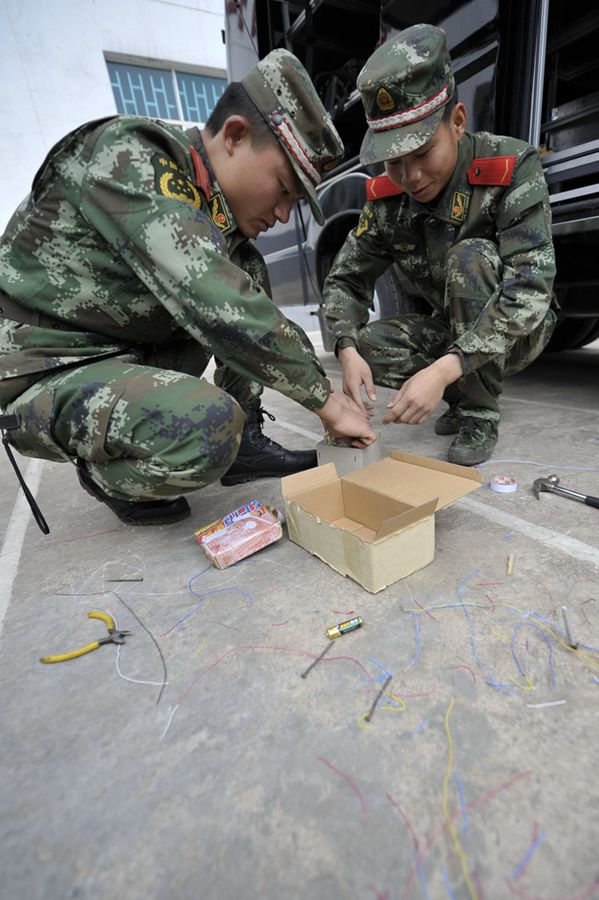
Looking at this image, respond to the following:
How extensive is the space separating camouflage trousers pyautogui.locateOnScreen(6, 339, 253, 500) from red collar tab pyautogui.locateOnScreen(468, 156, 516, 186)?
1.19m

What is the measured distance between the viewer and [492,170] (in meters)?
1.57

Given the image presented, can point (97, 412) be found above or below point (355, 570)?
above

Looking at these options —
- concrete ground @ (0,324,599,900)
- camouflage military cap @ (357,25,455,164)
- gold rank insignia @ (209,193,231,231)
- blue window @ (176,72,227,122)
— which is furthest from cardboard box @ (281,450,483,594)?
blue window @ (176,72,227,122)

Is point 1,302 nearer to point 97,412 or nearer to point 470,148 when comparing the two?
point 97,412

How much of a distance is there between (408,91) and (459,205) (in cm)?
41

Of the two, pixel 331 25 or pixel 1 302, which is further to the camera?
pixel 331 25

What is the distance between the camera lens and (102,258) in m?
1.15

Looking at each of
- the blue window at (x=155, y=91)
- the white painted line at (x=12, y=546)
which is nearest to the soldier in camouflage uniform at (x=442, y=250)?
the white painted line at (x=12, y=546)

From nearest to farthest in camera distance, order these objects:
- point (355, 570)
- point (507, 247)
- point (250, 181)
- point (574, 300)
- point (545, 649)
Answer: point (545, 649) → point (355, 570) → point (250, 181) → point (507, 247) → point (574, 300)

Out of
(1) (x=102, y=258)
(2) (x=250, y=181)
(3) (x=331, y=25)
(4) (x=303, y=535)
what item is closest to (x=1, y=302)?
(1) (x=102, y=258)

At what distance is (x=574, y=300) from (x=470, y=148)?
3.51 ft

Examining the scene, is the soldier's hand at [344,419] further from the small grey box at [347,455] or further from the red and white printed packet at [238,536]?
the red and white printed packet at [238,536]

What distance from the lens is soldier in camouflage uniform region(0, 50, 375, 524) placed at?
1021mm

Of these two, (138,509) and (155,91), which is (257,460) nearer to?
(138,509)
